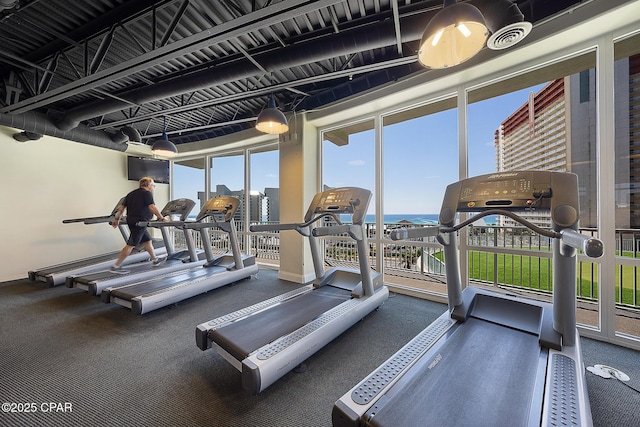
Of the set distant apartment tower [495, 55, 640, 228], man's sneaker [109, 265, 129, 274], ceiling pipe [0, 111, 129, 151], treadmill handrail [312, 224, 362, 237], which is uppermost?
ceiling pipe [0, 111, 129, 151]

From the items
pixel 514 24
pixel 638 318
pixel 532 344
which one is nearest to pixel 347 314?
pixel 532 344

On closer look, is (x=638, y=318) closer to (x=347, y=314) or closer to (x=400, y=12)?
(x=347, y=314)

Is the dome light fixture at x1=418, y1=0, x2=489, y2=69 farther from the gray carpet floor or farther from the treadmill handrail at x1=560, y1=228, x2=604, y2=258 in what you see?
the gray carpet floor

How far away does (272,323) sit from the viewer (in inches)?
88.7

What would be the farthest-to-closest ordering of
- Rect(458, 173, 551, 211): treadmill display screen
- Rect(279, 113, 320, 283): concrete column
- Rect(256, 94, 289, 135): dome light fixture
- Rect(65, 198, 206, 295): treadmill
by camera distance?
1. Rect(279, 113, 320, 283): concrete column
2. Rect(65, 198, 206, 295): treadmill
3. Rect(256, 94, 289, 135): dome light fixture
4. Rect(458, 173, 551, 211): treadmill display screen

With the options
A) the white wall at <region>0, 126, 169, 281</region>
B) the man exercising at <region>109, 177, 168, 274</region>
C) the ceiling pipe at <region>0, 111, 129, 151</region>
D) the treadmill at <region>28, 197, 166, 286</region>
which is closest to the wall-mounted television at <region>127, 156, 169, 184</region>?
the white wall at <region>0, 126, 169, 281</region>

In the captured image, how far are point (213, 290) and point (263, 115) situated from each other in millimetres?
2742

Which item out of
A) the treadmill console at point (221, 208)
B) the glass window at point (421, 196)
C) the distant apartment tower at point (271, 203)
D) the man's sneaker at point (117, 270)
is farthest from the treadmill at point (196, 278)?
the distant apartment tower at point (271, 203)

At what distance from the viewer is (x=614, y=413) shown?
1.50 metres

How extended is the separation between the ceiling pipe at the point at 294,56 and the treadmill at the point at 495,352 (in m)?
1.70

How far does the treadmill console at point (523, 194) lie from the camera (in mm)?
1574

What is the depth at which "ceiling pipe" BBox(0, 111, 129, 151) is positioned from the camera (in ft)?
13.4

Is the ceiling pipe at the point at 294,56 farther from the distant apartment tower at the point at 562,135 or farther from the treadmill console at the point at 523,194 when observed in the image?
the distant apartment tower at the point at 562,135

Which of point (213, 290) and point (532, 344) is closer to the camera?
point (532, 344)
